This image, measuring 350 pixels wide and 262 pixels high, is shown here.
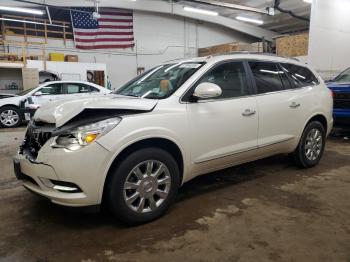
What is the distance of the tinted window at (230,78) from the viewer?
9.66 ft

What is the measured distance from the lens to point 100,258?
2.02 m

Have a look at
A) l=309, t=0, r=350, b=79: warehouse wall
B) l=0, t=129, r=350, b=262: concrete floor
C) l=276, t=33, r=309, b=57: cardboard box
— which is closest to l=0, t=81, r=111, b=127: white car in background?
l=0, t=129, r=350, b=262: concrete floor

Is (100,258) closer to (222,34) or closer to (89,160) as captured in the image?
(89,160)

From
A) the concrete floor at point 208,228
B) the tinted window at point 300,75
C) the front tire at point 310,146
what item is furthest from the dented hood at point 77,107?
the front tire at point 310,146

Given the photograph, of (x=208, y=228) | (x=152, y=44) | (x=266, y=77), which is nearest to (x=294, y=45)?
(x=152, y=44)

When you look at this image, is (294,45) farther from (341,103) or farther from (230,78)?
(230,78)

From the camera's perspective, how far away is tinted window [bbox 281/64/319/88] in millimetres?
3681

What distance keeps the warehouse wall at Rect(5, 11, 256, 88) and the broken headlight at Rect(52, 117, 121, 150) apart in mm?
13805

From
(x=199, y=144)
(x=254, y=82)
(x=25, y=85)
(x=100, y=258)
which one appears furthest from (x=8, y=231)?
(x=25, y=85)

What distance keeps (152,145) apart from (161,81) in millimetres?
783

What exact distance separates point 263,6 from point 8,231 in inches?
605

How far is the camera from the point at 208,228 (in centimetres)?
240

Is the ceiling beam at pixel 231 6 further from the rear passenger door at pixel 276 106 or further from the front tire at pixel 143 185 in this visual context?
the front tire at pixel 143 185

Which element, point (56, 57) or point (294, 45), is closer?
point (294, 45)
